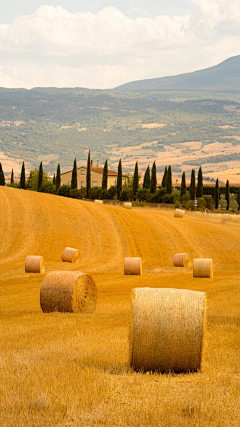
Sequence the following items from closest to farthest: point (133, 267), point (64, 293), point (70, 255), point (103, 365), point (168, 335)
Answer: point (168, 335) < point (103, 365) < point (64, 293) < point (133, 267) < point (70, 255)

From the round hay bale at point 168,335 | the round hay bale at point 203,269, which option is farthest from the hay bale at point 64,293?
the round hay bale at point 203,269

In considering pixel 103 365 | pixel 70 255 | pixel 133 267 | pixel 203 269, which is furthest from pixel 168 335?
pixel 70 255

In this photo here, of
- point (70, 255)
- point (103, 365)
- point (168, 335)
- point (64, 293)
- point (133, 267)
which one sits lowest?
point (70, 255)

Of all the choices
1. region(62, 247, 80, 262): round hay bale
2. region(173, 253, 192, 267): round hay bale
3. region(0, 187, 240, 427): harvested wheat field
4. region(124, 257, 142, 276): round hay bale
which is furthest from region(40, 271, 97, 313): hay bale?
region(173, 253, 192, 267): round hay bale

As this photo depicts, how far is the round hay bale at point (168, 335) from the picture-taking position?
8320mm

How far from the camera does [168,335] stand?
27.3ft

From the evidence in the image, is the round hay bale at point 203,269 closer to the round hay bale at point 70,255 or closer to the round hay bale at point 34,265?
the round hay bale at point 70,255

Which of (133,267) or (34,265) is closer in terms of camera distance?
(34,265)

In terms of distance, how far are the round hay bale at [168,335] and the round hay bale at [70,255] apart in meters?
23.1

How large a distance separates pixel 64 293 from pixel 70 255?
16247mm

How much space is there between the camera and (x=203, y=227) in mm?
45281

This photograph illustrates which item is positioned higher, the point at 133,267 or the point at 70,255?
the point at 133,267

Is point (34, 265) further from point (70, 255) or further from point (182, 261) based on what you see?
point (182, 261)

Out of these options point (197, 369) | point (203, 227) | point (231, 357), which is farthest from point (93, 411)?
point (203, 227)
